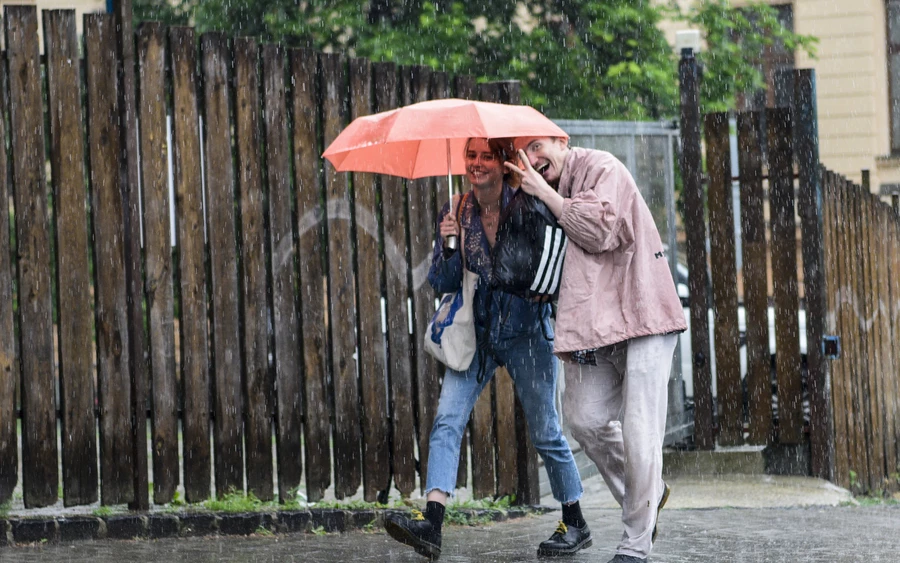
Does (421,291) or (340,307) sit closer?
(340,307)

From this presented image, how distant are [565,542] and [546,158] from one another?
167cm

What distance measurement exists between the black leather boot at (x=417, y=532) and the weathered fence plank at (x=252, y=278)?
4.11 feet

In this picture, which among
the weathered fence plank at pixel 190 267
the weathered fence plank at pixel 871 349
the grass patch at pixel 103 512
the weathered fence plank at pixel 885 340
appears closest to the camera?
the grass patch at pixel 103 512

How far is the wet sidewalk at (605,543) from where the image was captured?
545cm

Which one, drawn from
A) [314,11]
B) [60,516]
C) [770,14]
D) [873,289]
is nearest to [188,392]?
[60,516]

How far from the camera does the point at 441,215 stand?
5.62 meters

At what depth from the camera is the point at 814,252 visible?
8570mm

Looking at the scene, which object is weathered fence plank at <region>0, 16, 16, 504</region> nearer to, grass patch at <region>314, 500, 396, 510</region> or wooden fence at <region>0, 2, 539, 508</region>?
wooden fence at <region>0, 2, 539, 508</region>

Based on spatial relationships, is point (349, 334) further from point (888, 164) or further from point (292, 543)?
point (888, 164)

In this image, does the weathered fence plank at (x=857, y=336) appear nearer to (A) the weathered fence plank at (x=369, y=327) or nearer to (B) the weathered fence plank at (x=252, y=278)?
(A) the weathered fence plank at (x=369, y=327)

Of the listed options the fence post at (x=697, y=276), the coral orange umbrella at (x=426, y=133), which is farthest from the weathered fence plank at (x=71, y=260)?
the fence post at (x=697, y=276)

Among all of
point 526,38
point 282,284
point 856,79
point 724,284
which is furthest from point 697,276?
point 856,79

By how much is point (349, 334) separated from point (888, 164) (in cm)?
1585

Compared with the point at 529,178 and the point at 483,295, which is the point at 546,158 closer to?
the point at 529,178
